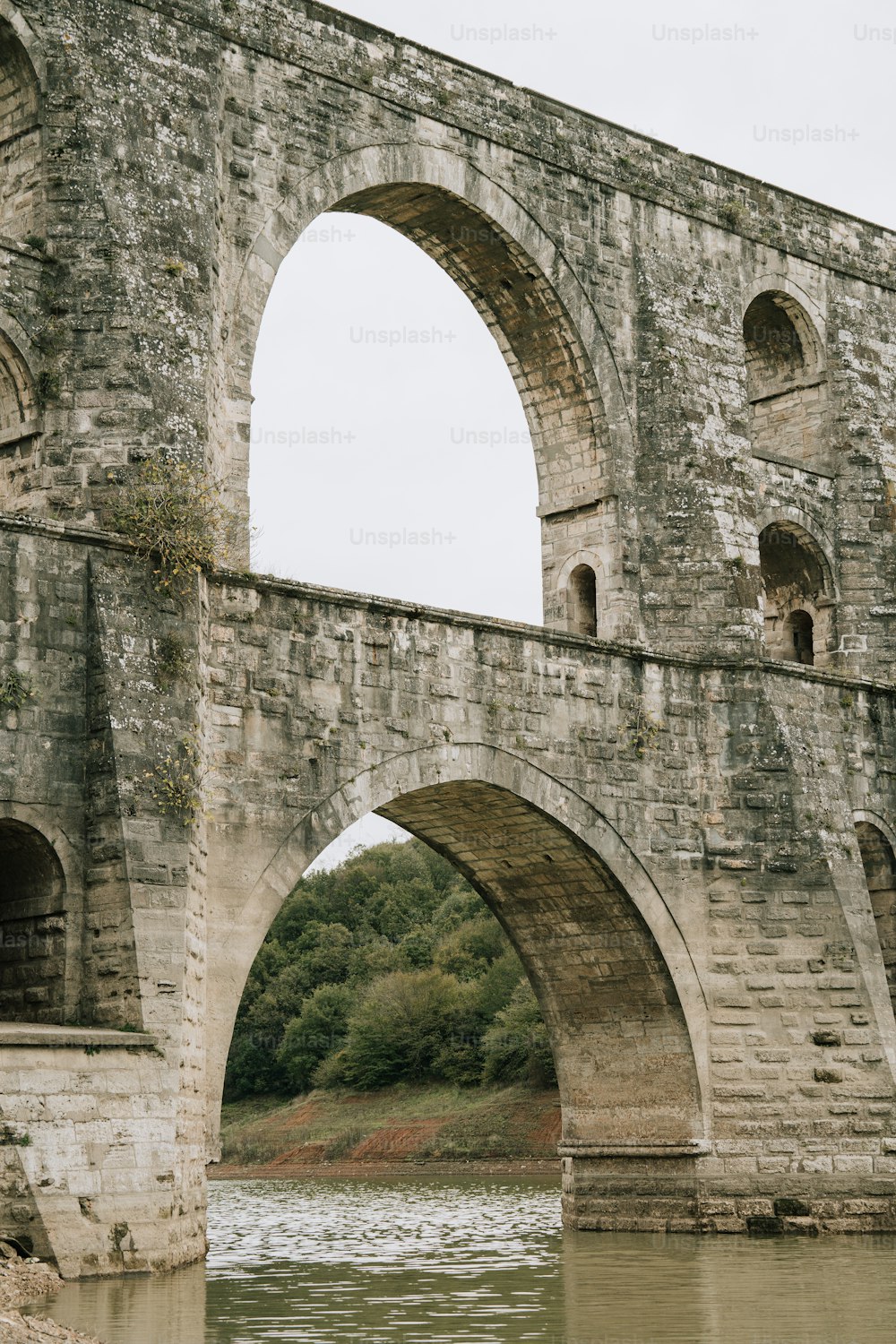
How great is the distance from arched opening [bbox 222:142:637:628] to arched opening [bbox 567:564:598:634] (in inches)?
5.7

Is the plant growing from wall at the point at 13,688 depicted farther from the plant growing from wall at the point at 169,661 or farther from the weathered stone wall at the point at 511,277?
the weathered stone wall at the point at 511,277

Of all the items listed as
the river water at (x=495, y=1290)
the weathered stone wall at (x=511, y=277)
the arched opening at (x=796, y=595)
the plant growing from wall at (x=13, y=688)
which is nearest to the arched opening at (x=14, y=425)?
the weathered stone wall at (x=511, y=277)

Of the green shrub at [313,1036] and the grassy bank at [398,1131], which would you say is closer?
the grassy bank at [398,1131]

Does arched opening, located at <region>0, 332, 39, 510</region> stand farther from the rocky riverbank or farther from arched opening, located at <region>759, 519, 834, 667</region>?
arched opening, located at <region>759, 519, 834, 667</region>

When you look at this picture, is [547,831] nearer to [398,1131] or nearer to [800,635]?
[800,635]

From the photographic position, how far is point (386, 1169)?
40.0 m

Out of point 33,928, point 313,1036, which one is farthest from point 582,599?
point 313,1036

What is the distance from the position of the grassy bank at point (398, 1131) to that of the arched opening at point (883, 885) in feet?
57.7

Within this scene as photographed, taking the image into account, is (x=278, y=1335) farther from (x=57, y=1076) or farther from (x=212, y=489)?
(x=212, y=489)

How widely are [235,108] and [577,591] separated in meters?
6.20

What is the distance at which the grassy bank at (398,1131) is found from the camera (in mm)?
39469

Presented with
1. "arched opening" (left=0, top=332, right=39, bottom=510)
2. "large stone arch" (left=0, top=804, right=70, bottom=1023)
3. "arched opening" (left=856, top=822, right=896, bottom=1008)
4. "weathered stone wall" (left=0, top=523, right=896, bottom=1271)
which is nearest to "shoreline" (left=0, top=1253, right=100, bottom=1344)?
"weathered stone wall" (left=0, top=523, right=896, bottom=1271)

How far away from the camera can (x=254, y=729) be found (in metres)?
15.8

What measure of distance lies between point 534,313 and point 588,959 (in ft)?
22.0
